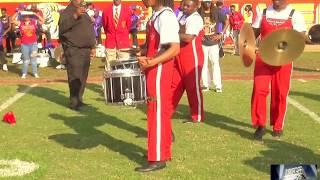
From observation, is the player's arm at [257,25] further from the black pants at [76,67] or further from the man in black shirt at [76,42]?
the black pants at [76,67]

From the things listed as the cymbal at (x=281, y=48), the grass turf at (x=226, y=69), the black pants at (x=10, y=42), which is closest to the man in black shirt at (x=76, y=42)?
the cymbal at (x=281, y=48)

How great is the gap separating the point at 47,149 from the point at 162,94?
2.17 meters

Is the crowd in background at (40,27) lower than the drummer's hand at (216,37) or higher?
lower

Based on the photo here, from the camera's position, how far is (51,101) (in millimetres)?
11883

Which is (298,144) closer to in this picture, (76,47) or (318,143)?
(318,143)

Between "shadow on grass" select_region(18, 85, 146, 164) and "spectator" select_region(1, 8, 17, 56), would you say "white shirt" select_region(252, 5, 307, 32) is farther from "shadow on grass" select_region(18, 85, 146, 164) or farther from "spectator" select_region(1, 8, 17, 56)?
"spectator" select_region(1, 8, 17, 56)

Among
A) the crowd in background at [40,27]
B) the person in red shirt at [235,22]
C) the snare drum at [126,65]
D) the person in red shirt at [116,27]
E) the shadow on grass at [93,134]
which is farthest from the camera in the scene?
the person in red shirt at [235,22]

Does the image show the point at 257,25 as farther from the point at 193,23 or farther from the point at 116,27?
the point at 116,27

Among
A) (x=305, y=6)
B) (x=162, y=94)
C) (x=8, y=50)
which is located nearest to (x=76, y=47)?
(x=162, y=94)

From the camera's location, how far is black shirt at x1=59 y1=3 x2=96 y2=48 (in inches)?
416

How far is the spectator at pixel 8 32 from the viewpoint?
20.7 meters

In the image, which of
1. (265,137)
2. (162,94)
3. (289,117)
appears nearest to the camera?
(162,94)

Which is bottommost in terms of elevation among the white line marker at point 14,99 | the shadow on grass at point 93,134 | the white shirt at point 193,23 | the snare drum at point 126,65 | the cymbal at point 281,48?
the white line marker at point 14,99

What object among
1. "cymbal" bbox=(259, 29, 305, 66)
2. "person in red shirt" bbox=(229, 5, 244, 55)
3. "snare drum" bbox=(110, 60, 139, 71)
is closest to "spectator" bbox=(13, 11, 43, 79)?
"snare drum" bbox=(110, 60, 139, 71)
